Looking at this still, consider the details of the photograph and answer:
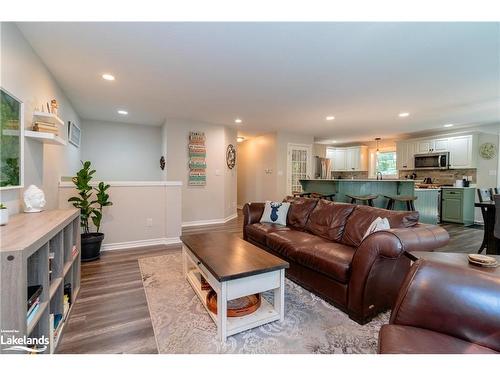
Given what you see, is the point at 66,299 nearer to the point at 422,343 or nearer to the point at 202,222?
the point at 422,343

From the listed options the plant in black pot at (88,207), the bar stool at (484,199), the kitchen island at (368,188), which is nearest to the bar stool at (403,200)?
the kitchen island at (368,188)

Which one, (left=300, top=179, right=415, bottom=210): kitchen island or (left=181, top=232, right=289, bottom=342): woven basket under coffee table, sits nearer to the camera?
(left=181, top=232, right=289, bottom=342): woven basket under coffee table

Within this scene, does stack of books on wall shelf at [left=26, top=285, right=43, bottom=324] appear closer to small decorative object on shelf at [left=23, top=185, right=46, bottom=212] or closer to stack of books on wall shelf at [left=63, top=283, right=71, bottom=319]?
stack of books on wall shelf at [left=63, top=283, right=71, bottom=319]

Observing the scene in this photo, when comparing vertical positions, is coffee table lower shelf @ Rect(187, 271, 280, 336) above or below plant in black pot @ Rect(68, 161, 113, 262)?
below

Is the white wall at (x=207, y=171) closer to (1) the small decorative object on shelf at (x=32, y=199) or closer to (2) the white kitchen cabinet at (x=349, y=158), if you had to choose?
(1) the small decorative object on shelf at (x=32, y=199)

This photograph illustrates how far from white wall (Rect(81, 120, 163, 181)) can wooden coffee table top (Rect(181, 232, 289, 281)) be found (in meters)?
4.36

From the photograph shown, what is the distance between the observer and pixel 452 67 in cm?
278

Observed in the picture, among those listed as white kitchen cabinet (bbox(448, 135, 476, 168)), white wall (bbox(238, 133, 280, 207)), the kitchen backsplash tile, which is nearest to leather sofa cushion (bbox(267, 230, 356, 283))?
white wall (bbox(238, 133, 280, 207))

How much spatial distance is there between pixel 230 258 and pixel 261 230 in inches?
47.2

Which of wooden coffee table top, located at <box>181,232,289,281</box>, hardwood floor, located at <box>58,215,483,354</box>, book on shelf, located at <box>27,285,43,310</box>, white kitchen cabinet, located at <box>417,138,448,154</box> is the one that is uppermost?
white kitchen cabinet, located at <box>417,138,448,154</box>

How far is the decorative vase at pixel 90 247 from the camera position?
3.14 metres

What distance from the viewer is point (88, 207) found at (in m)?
3.28

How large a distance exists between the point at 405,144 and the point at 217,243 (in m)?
7.04

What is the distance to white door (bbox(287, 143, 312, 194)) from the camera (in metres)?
6.95
